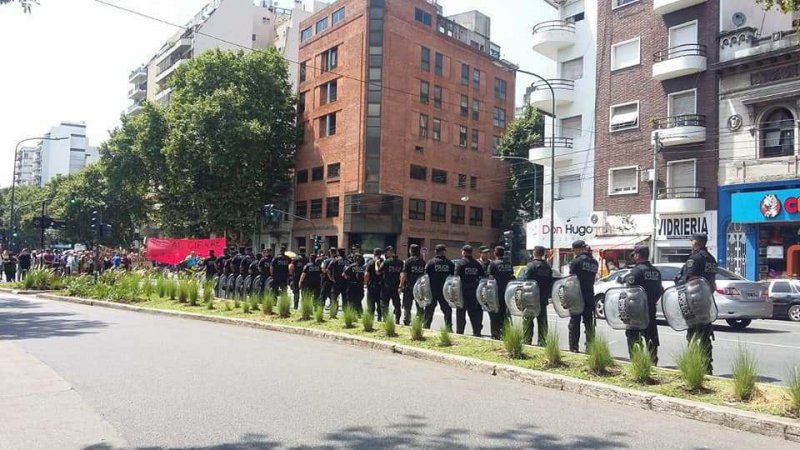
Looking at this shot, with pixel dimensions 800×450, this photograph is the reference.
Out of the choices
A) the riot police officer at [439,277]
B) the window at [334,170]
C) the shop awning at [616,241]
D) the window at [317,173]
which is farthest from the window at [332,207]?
the riot police officer at [439,277]

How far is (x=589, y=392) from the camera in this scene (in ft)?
23.8

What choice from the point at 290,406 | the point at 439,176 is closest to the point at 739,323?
the point at 290,406

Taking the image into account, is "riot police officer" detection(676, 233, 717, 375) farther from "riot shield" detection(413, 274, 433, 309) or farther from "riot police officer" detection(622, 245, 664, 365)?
"riot shield" detection(413, 274, 433, 309)

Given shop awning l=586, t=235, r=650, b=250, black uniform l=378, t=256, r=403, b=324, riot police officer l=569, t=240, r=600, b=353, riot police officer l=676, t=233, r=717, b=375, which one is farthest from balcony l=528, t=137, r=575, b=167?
riot police officer l=676, t=233, r=717, b=375

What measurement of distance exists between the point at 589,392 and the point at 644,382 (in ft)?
1.97

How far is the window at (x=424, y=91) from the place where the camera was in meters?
50.4

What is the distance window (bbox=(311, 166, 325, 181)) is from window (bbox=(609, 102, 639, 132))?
25.5 meters

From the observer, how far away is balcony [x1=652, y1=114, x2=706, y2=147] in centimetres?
2691

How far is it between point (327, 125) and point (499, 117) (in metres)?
16.3

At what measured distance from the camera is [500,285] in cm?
1118

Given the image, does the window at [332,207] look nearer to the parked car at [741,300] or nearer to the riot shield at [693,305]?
the parked car at [741,300]

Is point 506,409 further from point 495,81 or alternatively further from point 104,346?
point 495,81

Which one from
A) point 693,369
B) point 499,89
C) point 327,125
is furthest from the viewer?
point 499,89

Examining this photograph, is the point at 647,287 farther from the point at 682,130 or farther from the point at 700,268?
the point at 682,130
